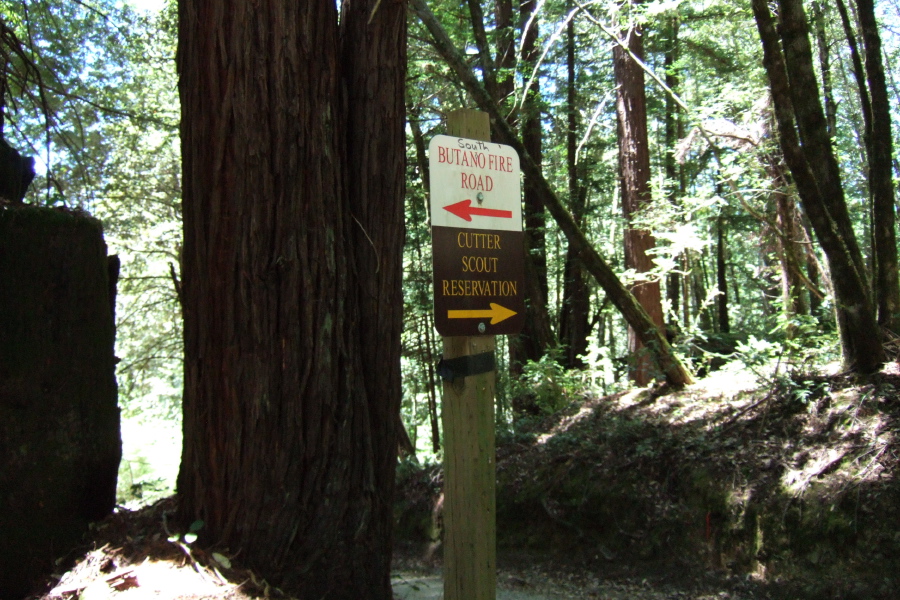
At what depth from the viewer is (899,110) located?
42.6 ft

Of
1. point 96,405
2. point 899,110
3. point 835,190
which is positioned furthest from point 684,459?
point 899,110

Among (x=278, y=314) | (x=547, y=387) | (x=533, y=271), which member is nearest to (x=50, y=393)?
(x=278, y=314)

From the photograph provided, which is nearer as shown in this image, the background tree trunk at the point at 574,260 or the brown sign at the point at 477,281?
the brown sign at the point at 477,281

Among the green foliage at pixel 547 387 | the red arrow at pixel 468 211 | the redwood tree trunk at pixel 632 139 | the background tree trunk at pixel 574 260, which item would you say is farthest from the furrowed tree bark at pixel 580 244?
the background tree trunk at pixel 574 260

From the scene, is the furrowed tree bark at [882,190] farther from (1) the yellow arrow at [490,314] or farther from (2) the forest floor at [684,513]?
(1) the yellow arrow at [490,314]

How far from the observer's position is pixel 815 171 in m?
6.16

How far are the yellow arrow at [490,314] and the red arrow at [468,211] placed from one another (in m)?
0.42

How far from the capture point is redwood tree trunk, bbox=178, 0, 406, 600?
3229 millimetres

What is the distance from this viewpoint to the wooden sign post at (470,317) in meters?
3.00

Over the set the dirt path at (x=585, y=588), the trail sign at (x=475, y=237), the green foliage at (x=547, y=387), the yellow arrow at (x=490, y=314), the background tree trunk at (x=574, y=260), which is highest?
the background tree trunk at (x=574, y=260)

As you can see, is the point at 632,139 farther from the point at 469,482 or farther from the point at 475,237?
the point at 469,482

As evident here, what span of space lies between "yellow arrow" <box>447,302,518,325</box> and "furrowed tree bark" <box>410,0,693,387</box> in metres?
4.86

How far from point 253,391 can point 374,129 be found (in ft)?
5.07

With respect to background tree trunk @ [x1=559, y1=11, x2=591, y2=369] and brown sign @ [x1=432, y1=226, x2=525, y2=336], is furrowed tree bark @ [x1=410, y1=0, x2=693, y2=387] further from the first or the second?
background tree trunk @ [x1=559, y1=11, x2=591, y2=369]
